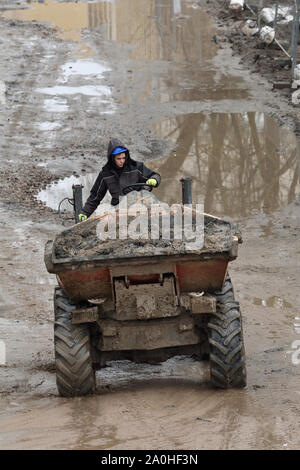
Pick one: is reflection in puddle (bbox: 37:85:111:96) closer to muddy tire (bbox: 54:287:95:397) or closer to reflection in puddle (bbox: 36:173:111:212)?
reflection in puddle (bbox: 36:173:111:212)

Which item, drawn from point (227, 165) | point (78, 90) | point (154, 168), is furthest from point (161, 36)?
point (154, 168)

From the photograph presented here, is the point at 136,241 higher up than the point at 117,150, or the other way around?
the point at 117,150

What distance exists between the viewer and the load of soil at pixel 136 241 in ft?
21.7

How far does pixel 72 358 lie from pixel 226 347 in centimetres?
129

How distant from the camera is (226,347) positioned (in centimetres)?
705

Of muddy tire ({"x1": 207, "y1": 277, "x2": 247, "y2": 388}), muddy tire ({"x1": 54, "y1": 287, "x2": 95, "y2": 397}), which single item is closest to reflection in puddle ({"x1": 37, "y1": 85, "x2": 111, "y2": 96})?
muddy tire ({"x1": 54, "y1": 287, "x2": 95, "y2": 397})

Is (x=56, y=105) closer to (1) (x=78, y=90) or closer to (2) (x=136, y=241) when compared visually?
(1) (x=78, y=90)

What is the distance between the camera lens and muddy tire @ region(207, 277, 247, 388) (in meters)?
7.05

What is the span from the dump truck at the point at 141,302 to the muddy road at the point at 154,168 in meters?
0.33

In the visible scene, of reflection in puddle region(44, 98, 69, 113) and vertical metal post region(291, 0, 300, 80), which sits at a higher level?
vertical metal post region(291, 0, 300, 80)
